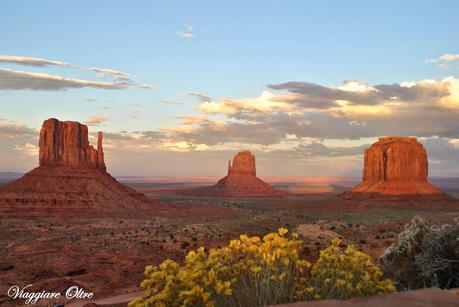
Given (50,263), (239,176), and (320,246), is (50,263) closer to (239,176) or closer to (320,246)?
(320,246)

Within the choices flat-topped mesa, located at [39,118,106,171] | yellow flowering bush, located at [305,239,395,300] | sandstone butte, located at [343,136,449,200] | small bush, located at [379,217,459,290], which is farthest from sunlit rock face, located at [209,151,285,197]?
yellow flowering bush, located at [305,239,395,300]

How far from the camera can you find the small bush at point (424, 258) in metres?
10.5

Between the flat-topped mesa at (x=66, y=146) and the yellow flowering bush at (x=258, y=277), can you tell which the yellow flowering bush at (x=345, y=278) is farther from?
the flat-topped mesa at (x=66, y=146)

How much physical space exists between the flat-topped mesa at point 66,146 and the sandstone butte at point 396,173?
5622 centimetres

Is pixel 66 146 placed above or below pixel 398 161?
above

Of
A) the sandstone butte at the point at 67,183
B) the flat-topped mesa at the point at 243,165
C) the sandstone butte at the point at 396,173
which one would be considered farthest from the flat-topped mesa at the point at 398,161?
the flat-topped mesa at the point at 243,165

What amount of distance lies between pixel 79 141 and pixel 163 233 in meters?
52.9

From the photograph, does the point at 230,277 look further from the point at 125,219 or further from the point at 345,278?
the point at 125,219

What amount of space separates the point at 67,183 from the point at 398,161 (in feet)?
233

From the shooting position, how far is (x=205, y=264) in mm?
6047

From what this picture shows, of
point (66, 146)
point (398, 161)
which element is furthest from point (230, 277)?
point (398, 161)

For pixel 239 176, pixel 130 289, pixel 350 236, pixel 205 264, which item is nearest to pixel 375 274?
pixel 205 264

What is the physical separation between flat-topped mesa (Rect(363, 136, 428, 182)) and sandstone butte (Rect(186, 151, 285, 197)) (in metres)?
57.0

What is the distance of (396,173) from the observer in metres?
102
